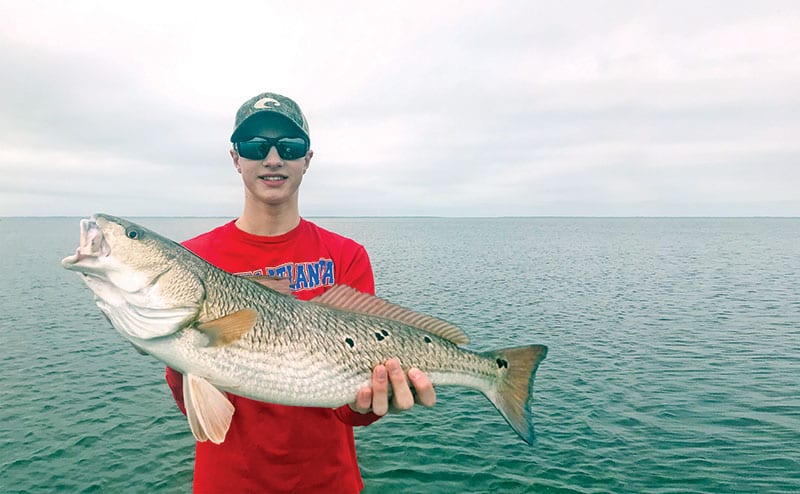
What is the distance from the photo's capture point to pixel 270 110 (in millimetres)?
4238

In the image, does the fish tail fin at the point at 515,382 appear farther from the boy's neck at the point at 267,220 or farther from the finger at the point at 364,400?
the boy's neck at the point at 267,220

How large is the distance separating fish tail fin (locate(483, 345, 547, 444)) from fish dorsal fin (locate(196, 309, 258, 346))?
81.6 inches

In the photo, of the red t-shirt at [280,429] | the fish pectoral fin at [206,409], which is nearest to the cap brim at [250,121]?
the red t-shirt at [280,429]

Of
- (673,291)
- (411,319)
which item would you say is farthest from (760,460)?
(673,291)

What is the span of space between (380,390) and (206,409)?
125 cm

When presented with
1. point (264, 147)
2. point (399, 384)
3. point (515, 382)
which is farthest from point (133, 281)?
point (515, 382)

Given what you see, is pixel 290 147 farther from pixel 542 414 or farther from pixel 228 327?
pixel 542 414

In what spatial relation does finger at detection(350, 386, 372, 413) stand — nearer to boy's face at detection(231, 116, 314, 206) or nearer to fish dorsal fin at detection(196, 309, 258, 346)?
fish dorsal fin at detection(196, 309, 258, 346)

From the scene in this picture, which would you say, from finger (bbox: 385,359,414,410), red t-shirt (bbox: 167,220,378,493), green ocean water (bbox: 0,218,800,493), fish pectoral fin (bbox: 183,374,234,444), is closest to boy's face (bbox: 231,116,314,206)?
red t-shirt (bbox: 167,220,378,493)

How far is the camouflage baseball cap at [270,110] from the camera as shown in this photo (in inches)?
167

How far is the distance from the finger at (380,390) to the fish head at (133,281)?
1406mm

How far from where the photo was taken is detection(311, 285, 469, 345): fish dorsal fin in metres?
3.96

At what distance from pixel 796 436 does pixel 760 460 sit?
1959 millimetres

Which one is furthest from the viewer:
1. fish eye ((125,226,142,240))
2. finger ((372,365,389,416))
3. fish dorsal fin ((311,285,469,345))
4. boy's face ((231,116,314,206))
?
boy's face ((231,116,314,206))
